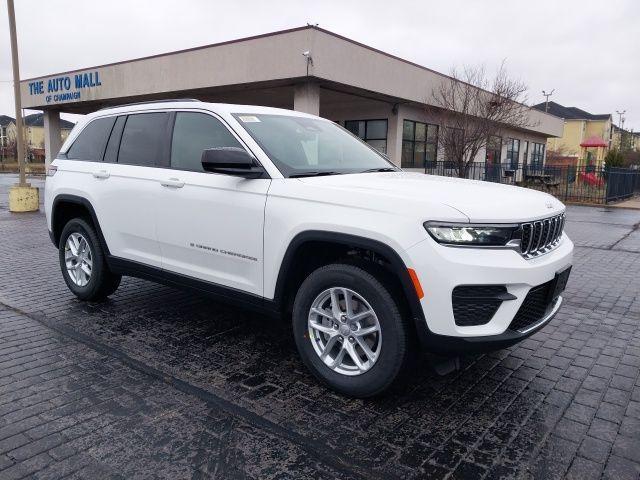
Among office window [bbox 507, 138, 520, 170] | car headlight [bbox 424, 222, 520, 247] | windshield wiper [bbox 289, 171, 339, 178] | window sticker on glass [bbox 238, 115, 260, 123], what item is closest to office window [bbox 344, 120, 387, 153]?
office window [bbox 507, 138, 520, 170]

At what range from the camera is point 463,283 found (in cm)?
289

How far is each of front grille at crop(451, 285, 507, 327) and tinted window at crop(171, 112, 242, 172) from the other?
6.85 feet

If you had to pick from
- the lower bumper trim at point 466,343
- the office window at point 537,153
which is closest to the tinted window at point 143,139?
the lower bumper trim at point 466,343

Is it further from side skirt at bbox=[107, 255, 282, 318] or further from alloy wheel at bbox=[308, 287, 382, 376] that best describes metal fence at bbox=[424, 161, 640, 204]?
alloy wheel at bbox=[308, 287, 382, 376]

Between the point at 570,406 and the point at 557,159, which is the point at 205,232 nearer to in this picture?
the point at 570,406

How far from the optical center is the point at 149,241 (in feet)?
15.1

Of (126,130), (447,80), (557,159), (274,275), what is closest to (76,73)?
(447,80)

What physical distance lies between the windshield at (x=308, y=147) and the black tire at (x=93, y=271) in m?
2.14

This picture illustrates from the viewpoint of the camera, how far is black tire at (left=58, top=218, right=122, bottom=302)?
5.18 metres

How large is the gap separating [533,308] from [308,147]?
6.89ft

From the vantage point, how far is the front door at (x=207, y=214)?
3779 millimetres

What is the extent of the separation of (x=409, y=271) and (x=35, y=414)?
238cm

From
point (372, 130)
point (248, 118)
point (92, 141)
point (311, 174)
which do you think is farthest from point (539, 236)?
point (372, 130)

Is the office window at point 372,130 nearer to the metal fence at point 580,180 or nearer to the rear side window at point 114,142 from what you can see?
the metal fence at point 580,180
